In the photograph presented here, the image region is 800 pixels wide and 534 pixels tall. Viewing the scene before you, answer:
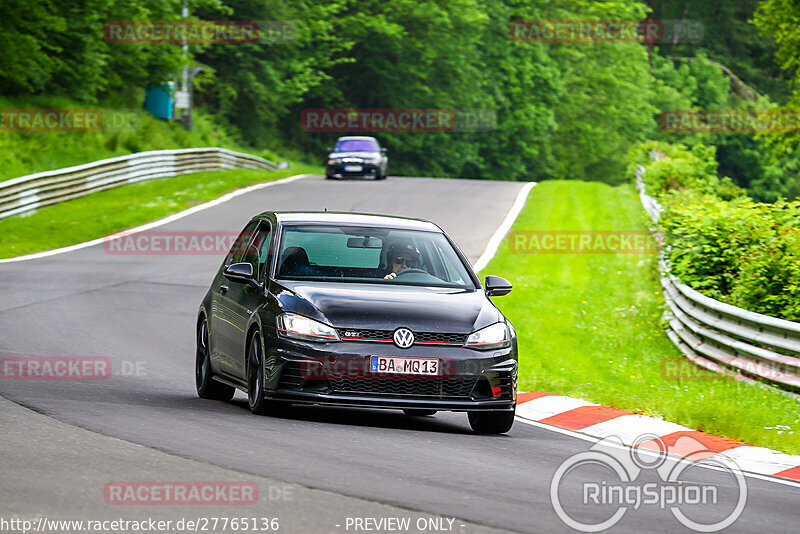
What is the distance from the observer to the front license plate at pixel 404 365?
9.50 metres

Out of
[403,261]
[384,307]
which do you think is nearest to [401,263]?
[403,261]

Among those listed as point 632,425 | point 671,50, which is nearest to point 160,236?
point 632,425

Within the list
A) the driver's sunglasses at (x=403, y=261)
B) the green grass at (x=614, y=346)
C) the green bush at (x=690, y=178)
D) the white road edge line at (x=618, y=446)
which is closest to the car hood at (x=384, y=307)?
the driver's sunglasses at (x=403, y=261)

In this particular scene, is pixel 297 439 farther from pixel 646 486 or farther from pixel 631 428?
pixel 631 428

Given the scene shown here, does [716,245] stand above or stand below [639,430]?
above

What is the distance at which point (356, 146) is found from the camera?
4525 cm

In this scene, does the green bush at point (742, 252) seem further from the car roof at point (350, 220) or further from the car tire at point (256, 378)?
the car tire at point (256, 378)

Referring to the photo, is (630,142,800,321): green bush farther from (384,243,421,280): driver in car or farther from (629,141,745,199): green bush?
(629,141,745,199): green bush

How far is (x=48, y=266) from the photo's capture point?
22.9 metres

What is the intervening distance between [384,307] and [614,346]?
7767 mm

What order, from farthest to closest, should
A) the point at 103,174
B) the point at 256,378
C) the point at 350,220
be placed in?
the point at 103,174 < the point at 350,220 < the point at 256,378

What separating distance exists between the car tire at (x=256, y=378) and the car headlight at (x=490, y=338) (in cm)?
152

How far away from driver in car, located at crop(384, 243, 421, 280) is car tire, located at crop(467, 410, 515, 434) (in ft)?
4.55

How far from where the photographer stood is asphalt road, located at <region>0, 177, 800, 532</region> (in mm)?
7105
